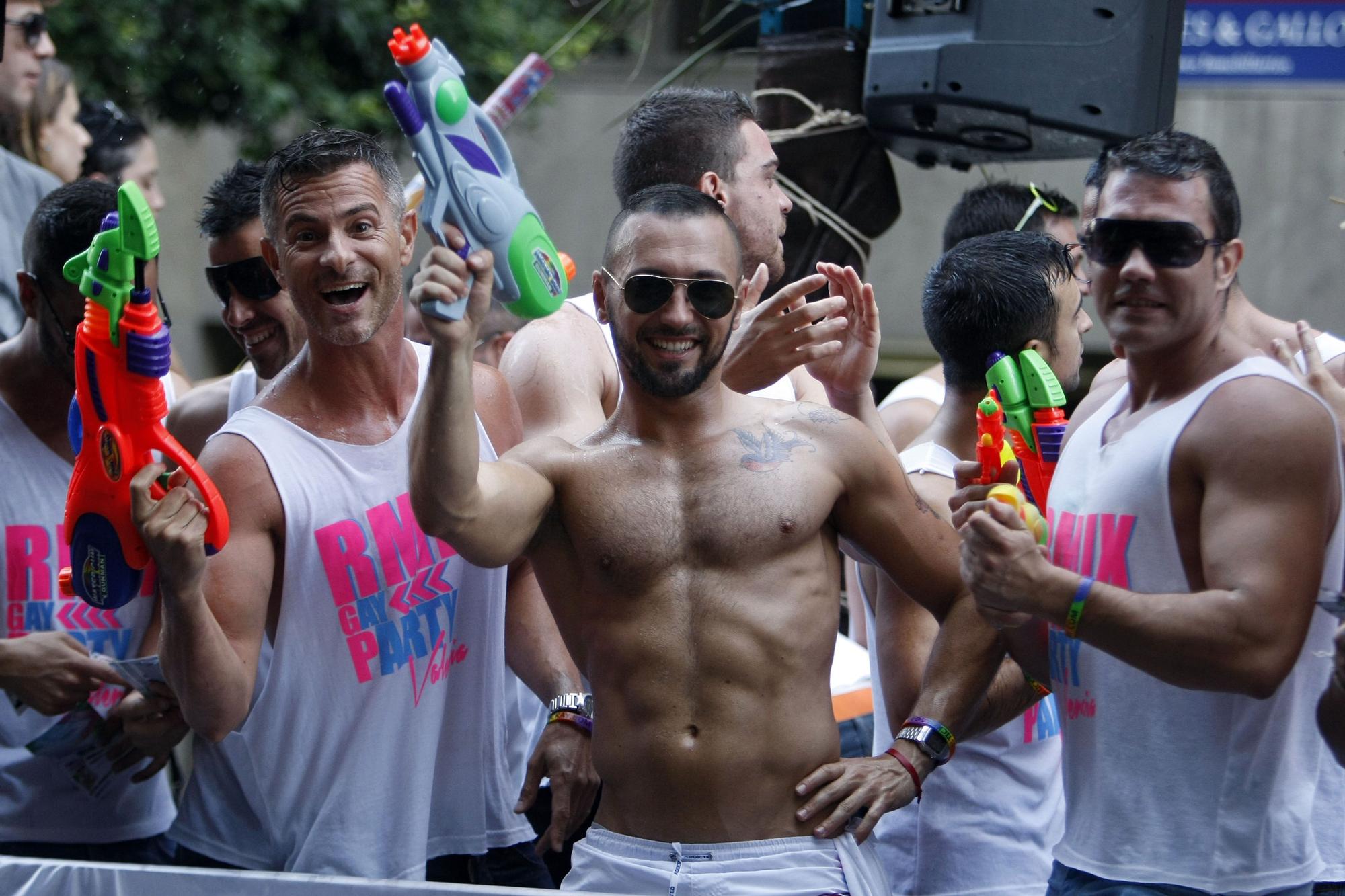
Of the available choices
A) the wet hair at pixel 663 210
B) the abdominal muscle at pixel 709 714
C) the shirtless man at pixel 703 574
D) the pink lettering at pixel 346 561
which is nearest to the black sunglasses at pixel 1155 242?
the shirtless man at pixel 703 574

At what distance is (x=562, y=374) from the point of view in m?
3.53

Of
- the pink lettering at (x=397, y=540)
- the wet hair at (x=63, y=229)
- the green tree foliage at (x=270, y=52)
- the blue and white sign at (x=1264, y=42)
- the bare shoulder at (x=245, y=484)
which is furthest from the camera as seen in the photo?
the green tree foliage at (x=270, y=52)

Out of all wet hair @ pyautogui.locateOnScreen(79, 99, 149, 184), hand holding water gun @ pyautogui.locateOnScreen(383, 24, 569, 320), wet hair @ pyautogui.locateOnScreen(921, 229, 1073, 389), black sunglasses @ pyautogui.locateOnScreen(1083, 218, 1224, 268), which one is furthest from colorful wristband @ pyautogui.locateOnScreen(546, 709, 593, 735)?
wet hair @ pyautogui.locateOnScreen(79, 99, 149, 184)

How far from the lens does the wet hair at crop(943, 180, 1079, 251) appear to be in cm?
479

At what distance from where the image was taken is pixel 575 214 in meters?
12.2

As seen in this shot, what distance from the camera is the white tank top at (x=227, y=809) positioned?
3.19 metres

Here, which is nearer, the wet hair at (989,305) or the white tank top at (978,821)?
the white tank top at (978,821)

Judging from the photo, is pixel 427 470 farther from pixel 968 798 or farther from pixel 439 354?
pixel 968 798

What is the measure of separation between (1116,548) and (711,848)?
2.89 feet

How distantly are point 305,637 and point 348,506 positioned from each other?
0.89 feet

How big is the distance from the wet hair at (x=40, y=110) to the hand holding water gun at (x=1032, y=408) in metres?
3.90

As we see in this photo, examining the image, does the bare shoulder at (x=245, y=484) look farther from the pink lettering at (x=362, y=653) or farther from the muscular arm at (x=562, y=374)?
the muscular arm at (x=562, y=374)

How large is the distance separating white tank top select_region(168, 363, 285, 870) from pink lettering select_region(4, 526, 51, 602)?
599 mm

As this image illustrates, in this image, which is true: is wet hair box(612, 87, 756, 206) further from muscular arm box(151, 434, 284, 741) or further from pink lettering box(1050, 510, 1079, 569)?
pink lettering box(1050, 510, 1079, 569)
